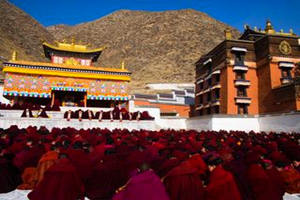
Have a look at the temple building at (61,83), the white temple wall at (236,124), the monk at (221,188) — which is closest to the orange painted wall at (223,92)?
the white temple wall at (236,124)

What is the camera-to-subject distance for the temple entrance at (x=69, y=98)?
24995 millimetres

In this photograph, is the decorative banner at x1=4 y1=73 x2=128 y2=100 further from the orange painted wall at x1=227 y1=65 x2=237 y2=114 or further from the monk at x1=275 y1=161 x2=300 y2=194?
the monk at x1=275 y1=161 x2=300 y2=194

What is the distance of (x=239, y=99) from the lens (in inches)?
957

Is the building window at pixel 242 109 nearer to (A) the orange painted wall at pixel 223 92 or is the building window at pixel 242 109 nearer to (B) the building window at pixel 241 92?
(B) the building window at pixel 241 92

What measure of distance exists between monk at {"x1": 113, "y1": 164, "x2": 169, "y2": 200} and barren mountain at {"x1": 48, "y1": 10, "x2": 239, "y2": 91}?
177ft

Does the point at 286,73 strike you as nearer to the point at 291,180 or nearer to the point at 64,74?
the point at 291,180

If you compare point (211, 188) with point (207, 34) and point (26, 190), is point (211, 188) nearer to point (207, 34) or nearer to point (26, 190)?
point (26, 190)

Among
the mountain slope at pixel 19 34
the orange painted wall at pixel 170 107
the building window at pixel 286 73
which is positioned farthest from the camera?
the mountain slope at pixel 19 34

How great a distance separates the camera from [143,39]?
96.1m

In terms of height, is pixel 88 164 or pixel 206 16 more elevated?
pixel 206 16

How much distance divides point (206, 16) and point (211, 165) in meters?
121

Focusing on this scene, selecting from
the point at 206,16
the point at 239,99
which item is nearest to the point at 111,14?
the point at 206,16

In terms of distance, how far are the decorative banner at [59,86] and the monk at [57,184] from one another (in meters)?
19.8

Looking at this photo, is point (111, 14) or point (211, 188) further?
point (111, 14)
